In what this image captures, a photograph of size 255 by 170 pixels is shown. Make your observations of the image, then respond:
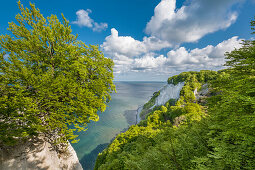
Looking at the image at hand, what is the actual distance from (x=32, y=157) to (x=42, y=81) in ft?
21.6

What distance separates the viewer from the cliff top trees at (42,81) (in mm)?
5875

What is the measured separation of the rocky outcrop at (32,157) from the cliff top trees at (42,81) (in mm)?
973

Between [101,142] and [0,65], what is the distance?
41624 millimetres

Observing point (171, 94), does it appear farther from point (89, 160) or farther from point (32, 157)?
point (32, 157)

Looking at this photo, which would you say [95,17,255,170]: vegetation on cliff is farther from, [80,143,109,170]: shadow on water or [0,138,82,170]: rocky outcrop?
[80,143,109,170]: shadow on water

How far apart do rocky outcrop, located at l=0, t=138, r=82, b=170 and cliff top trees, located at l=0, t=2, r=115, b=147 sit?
0.97 meters

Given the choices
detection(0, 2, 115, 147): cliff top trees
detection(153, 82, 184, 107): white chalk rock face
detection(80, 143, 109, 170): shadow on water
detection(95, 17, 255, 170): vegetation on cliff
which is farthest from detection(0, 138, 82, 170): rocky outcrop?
detection(153, 82, 184, 107): white chalk rock face

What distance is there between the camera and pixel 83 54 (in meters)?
8.83

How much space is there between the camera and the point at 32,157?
7.47 meters

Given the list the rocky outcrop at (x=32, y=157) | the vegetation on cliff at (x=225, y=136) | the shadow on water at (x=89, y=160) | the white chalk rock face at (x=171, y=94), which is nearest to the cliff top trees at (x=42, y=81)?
the rocky outcrop at (x=32, y=157)

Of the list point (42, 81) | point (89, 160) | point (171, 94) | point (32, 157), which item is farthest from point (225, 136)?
point (171, 94)

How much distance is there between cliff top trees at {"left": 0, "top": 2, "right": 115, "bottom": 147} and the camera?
5.88m

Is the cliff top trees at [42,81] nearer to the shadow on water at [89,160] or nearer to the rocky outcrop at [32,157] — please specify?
the rocky outcrop at [32,157]

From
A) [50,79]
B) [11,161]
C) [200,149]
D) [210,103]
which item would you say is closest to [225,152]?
[200,149]
